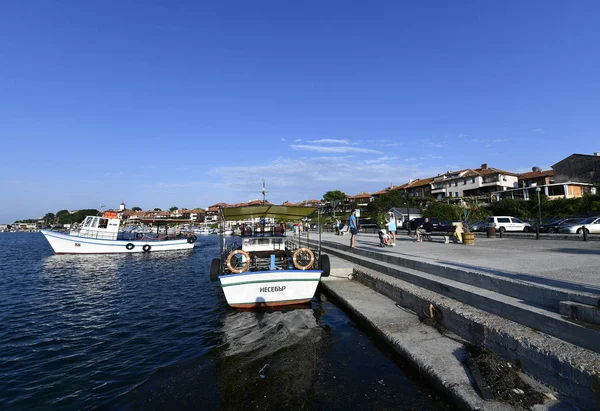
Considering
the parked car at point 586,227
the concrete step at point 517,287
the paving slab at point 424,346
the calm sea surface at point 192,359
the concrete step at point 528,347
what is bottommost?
the calm sea surface at point 192,359

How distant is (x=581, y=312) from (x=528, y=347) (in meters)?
0.87

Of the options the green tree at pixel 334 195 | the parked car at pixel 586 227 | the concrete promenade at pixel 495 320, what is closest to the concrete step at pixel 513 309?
the concrete promenade at pixel 495 320

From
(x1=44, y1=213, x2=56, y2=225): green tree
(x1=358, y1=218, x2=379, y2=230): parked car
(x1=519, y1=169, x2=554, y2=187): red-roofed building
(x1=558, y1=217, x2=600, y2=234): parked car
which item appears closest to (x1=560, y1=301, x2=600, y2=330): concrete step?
(x1=558, y1=217, x2=600, y2=234): parked car

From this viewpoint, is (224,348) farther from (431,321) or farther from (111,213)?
(111,213)

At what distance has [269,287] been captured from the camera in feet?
28.8

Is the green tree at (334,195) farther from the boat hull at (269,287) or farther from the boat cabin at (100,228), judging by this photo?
the boat hull at (269,287)

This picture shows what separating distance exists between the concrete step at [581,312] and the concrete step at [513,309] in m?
Result: 0.12

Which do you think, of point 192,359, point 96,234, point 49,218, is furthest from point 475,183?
point 49,218

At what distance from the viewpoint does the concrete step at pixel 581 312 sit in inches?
153

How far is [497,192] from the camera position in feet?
170

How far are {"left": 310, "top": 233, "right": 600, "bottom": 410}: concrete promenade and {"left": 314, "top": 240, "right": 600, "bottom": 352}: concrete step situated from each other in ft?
0.04

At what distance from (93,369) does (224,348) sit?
2.47 m

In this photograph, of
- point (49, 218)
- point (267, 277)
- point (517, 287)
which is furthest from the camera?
point (49, 218)

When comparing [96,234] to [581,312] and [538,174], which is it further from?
[538,174]
